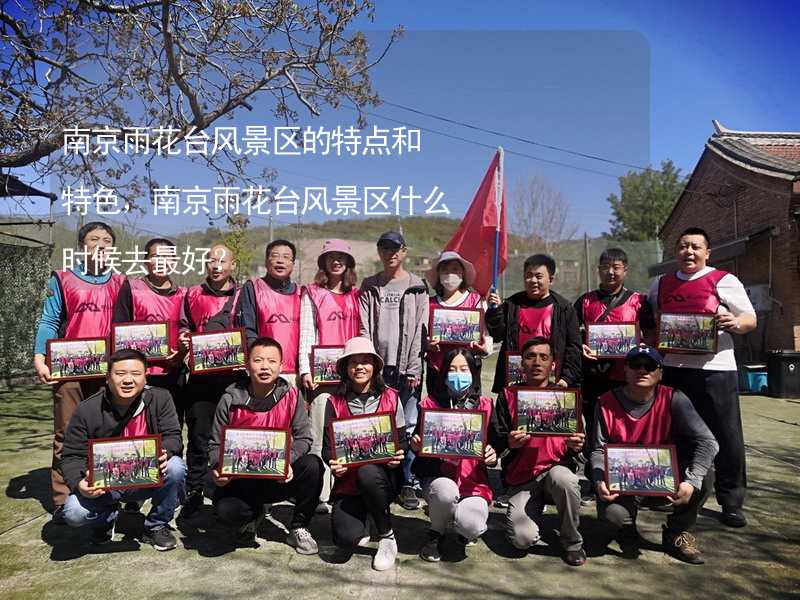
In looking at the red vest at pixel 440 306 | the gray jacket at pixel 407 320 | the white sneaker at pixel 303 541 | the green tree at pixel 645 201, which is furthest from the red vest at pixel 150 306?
the green tree at pixel 645 201

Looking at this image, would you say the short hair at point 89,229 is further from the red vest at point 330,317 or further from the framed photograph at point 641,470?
the framed photograph at point 641,470

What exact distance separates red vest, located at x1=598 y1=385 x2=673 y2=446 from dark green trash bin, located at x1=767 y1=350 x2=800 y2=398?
8.44 m

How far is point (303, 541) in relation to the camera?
12.0 feet

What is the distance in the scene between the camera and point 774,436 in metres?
7.09

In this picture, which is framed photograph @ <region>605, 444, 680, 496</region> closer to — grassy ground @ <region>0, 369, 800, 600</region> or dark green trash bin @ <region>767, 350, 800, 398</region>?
grassy ground @ <region>0, 369, 800, 600</region>

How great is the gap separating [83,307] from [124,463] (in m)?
1.40

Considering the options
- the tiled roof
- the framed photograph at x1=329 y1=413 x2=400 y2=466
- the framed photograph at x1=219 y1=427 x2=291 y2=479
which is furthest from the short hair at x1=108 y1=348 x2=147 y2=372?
the tiled roof

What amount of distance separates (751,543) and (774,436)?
157 inches

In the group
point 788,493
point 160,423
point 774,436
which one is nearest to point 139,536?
point 160,423

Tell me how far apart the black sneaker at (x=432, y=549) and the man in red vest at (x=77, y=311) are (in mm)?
2549

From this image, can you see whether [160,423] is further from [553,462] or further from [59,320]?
[553,462]

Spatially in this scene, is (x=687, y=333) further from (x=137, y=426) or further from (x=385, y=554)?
(x=137, y=426)

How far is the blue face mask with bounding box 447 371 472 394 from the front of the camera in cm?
386

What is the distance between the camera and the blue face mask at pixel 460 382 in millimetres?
3859
